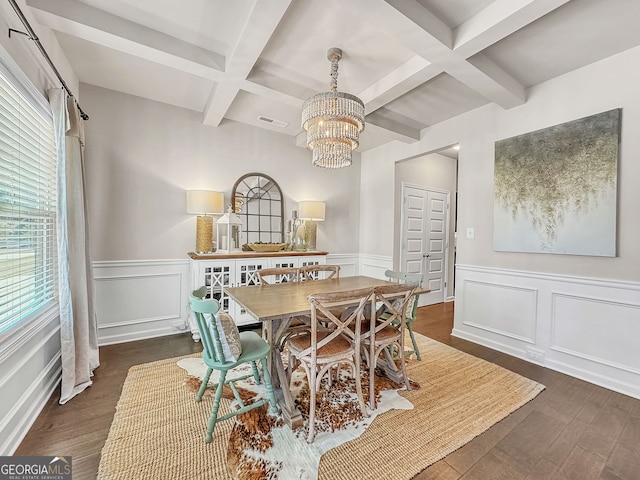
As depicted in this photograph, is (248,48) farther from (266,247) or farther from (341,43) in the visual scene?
(266,247)

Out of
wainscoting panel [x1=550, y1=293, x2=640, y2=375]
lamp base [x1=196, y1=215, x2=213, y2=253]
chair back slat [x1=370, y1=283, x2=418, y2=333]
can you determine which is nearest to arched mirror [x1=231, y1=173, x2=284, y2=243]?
lamp base [x1=196, y1=215, x2=213, y2=253]

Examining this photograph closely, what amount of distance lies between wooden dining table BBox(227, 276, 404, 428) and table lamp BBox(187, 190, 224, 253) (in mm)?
1210

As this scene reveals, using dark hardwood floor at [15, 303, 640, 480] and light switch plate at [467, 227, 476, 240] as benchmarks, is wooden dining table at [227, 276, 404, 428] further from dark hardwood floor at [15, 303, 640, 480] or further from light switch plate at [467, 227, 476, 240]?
light switch plate at [467, 227, 476, 240]

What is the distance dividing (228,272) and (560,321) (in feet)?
10.9

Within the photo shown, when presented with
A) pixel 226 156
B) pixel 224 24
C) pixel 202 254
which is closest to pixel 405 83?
pixel 224 24

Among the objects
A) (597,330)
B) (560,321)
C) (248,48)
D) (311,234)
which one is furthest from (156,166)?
(597,330)

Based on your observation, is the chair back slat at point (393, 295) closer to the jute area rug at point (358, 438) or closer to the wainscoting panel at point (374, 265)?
the jute area rug at point (358, 438)

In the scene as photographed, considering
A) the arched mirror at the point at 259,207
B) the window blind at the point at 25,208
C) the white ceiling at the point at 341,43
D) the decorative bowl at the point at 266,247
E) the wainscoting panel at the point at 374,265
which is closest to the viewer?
the window blind at the point at 25,208

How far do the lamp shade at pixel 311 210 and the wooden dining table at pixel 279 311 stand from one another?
1.67 m

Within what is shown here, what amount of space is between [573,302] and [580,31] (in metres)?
2.12

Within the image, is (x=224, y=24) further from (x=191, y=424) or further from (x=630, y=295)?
(x=630, y=295)

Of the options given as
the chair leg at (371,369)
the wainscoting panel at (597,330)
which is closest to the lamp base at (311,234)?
the chair leg at (371,369)

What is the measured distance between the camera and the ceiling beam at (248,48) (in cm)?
170

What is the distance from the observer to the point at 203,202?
3.18 metres
